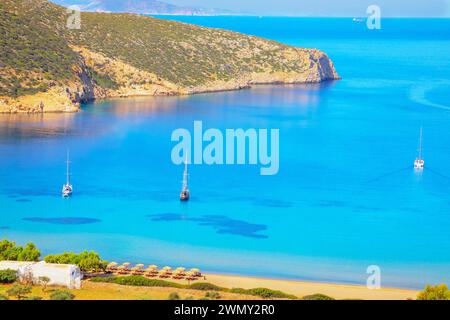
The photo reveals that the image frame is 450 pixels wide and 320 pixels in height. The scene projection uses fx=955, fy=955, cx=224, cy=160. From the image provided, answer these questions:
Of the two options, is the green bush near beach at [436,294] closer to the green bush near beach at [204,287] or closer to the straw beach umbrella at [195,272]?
the green bush near beach at [204,287]

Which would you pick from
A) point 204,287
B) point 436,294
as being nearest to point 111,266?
point 204,287

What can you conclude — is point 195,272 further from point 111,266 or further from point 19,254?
point 19,254

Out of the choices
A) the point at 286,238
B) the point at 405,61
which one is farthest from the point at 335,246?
the point at 405,61

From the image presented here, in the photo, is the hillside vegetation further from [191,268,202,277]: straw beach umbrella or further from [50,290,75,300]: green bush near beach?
[50,290,75,300]: green bush near beach

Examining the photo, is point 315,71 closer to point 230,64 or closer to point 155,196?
point 230,64

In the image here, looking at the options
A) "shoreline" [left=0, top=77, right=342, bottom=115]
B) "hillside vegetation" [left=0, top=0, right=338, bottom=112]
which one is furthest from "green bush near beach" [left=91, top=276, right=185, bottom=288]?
"hillside vegetation" [left=0, top=0, right=338, bottom=112]
